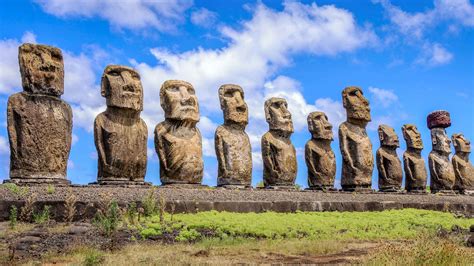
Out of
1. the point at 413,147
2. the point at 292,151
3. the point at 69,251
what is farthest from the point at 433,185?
the point at 69,251

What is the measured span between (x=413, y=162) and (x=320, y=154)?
568 centimetres

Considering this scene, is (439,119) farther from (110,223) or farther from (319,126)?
(110,223)

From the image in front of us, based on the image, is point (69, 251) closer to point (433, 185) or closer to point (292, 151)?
point (292, 151)

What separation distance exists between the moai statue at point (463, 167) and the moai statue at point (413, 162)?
319cm

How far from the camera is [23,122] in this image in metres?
13.0

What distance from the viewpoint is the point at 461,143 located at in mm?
27266

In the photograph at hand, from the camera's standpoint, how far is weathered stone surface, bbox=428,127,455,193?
25.6 m

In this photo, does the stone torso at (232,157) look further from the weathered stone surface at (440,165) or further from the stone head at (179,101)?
the weathered stone surface at (440,165)

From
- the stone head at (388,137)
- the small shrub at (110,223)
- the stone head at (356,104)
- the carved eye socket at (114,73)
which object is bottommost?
the small shrub at (110,223)

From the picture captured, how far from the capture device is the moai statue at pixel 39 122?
42.5 feet

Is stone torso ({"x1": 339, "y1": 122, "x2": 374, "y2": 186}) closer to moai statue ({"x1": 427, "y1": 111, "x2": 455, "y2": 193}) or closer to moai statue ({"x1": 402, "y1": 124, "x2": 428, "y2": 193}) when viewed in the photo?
moai statue ({"x1": 402, "y1": 124, "x2": 428, "y2": 193})

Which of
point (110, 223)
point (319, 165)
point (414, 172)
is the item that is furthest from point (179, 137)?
point (414, 172)

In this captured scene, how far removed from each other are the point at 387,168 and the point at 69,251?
16.8 m

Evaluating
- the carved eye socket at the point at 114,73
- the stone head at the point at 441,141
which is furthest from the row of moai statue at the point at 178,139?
the stone head at the point at 441,141
